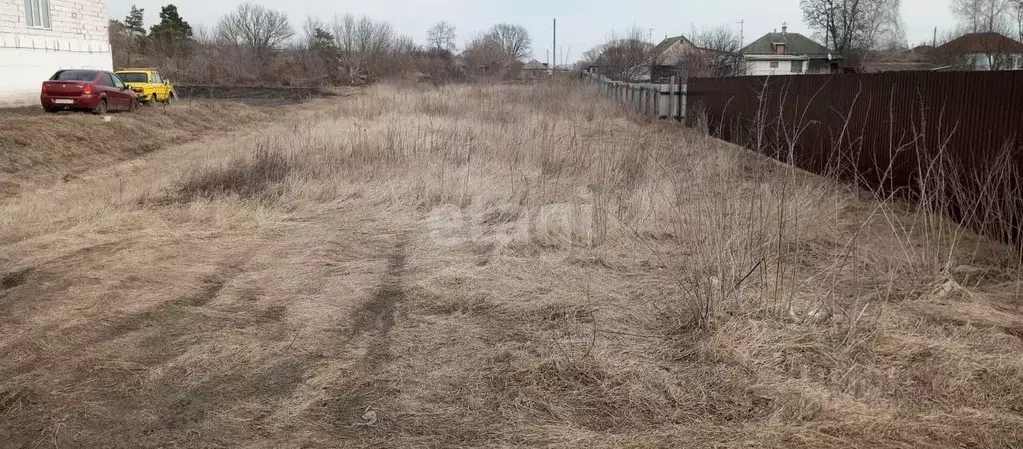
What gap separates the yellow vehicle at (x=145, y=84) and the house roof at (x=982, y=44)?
60.6 m

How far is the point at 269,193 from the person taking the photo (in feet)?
29.4

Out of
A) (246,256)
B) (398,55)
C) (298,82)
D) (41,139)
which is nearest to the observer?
(246,256)

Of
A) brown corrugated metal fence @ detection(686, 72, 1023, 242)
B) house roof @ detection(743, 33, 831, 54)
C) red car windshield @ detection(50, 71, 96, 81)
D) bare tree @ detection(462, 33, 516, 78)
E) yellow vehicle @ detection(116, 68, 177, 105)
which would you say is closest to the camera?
brown corrugated metal fence @ detection(686, 72, 1023, 242)

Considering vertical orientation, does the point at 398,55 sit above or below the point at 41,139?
above

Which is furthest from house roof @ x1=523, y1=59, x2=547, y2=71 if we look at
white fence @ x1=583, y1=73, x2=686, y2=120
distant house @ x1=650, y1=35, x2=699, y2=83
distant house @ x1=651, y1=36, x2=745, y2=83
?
white fence @ x1=583, y1=73, x2=686, y2=120

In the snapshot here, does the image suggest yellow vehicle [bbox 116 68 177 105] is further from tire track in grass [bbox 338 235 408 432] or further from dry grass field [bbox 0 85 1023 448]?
tire track in grass [bbox 338 235 408 432]

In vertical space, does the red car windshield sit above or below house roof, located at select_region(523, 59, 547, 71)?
below

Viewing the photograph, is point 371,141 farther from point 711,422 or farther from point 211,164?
point 711,422

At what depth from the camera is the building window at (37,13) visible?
2559 centimetres

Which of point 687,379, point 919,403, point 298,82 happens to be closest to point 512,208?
point 687,379

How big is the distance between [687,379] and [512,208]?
15.6ft

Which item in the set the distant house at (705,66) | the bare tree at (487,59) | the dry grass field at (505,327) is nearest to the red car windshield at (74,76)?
the dry grass field at (505,327)

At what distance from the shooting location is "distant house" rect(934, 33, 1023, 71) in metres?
57.4

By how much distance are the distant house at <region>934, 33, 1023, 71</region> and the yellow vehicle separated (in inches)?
2205
